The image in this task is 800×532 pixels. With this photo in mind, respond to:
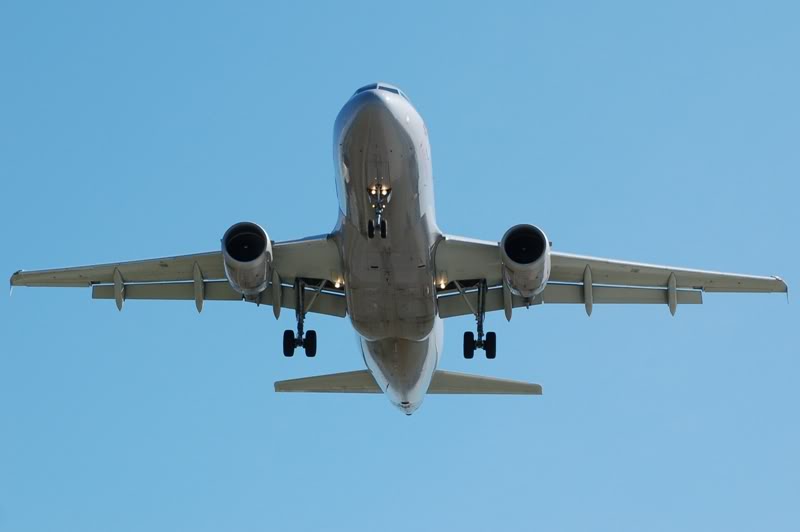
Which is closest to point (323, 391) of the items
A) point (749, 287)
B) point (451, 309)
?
point (451, 309)

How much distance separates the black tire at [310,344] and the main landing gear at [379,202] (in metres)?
5.46

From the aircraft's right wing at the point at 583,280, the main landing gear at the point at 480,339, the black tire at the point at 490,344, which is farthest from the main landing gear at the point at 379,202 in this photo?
the black tire at the point at 490,344

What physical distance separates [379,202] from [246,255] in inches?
135

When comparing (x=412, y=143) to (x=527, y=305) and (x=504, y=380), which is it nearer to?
(x=527, y=305)

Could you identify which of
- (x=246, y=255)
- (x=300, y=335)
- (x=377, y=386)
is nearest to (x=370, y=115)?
(x=246, y=255)

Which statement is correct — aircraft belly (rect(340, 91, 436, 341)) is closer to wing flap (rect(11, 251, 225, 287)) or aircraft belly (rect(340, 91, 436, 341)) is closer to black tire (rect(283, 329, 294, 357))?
black tire (rect(283, 329, 294, 357))

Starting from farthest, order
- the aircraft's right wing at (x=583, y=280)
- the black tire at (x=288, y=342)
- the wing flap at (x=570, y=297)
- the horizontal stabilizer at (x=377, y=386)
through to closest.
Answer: the horizontal stabilizer at (x=377, y=386)
the wing flap at (x=570, y=297)
the black tire at (x=288, y=342)
the aircraft's right wing at (x=583, y=280)

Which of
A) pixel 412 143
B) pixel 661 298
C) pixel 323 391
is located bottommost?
pixel 323 391

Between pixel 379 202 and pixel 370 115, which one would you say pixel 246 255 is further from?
pixel 370 115

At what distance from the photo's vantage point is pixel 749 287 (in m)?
28.2

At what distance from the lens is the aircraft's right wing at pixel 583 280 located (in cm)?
2639

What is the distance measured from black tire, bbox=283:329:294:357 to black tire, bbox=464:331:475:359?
162 inches

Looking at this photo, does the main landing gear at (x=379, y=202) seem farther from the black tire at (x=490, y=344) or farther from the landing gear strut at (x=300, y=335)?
the black tire at (x=490, y=344)

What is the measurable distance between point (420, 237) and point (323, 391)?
24.9 ft
